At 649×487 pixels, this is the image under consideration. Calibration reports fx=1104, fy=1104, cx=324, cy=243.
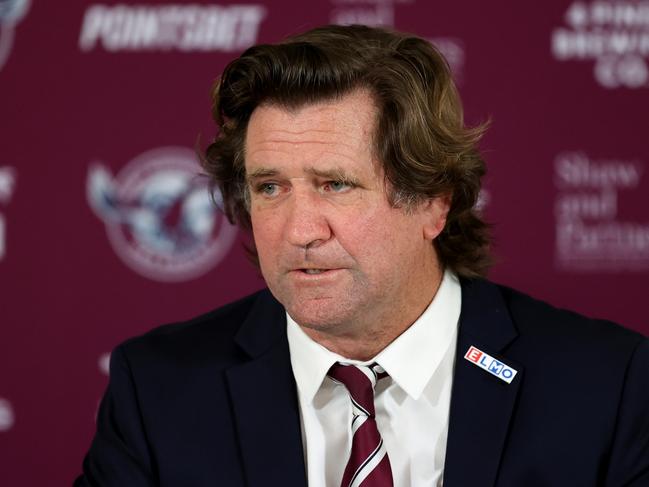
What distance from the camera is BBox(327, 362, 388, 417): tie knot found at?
2.24 m

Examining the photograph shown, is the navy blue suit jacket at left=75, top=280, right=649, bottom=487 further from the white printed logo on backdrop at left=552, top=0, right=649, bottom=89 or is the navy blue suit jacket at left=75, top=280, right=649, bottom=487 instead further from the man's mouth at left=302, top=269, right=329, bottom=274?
the white printed logo on backdrop at left=552, top=0, right=649, bottom=89

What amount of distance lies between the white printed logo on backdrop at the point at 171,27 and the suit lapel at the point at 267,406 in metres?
1.14

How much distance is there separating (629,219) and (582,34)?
57 centimetres

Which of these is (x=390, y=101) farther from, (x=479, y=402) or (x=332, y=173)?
(x=479, y=402)

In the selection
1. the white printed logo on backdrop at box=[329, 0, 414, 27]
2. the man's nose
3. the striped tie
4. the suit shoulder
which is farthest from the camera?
the white printed logo on backdrop at box=[329, 0, 414, 27]

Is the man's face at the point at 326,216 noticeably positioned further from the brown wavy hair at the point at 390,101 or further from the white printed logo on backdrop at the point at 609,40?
the white printed logo on backdrop at the point at 609,40

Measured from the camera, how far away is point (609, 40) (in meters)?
3.27

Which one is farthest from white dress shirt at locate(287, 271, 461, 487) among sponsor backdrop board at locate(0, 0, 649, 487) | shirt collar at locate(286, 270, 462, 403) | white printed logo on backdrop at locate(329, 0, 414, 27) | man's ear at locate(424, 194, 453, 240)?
white printed logo on backdrop at locate(329, 0, 414, 27)

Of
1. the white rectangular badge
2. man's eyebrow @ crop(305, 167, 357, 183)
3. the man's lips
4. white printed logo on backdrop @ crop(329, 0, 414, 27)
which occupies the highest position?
white printed logo on backdrop @ crop(329, 0, 414, 27)

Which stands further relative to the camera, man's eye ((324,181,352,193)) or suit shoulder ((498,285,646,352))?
suit shoulder ((498,285,646,352))

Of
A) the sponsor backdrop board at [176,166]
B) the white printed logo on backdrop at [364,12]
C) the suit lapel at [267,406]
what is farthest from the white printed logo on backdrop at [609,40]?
the suit lapel at [267,406]

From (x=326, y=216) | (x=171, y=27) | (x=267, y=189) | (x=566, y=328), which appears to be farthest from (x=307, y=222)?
(x=171, y=27)

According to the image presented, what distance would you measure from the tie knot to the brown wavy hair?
342mm

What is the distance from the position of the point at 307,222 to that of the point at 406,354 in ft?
1.27
